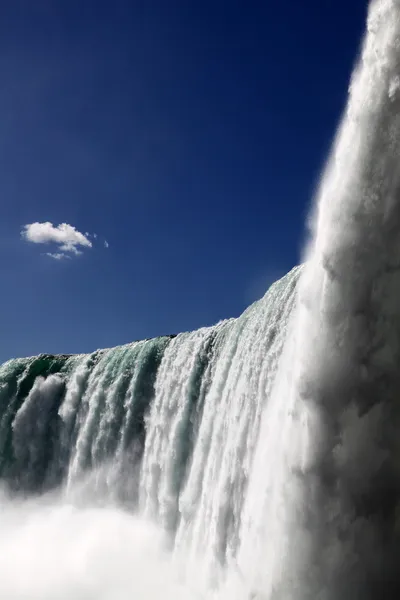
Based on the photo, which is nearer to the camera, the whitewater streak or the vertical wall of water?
the vertical wall of water

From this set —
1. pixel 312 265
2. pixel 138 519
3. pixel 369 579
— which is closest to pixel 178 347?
pixel 138 519

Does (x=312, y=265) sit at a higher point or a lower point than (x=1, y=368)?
lower

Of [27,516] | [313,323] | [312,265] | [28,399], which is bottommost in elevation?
[313,323]

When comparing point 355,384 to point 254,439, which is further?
point 254,439

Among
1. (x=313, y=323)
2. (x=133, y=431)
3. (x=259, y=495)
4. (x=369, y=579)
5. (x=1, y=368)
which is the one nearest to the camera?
(x=369, y=579)

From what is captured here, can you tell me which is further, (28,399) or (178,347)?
(28,399)

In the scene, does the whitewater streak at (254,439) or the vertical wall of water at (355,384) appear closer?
the vertical wall of water at (355,384)

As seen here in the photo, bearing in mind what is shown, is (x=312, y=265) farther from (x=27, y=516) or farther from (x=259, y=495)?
(x=27, y=516)

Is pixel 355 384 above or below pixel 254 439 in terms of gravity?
below
